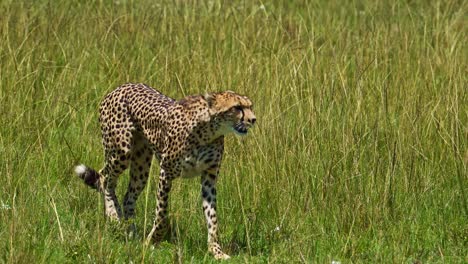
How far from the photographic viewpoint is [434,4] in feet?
31.3

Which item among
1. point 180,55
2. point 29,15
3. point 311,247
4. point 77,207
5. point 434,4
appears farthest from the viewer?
point 434,4

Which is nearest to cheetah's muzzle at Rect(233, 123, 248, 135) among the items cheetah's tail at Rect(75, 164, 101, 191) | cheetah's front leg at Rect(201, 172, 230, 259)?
cheetah's front leg at Rect(201, 172, 230, 259)

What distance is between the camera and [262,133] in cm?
612

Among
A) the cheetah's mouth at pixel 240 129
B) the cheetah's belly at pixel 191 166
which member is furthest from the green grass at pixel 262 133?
the cheetah's mouth at pixel 240 129

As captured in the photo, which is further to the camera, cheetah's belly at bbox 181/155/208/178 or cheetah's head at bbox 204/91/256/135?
cheetah's belly at bbox 181/155/208/178

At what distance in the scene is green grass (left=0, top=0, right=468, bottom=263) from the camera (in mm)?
5258

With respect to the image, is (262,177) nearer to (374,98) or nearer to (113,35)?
(374,98)

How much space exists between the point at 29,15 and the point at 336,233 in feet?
12.1

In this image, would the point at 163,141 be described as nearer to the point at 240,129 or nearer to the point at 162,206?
the point at 162,206

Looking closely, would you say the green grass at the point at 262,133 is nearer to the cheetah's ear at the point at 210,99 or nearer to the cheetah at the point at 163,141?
the cheetah at the point at 163,141

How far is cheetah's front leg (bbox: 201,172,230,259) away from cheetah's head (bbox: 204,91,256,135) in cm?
27

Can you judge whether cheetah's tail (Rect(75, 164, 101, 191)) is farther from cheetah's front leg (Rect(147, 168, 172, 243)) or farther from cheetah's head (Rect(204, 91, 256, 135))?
cheetah's head (Rect(204, 91, 256, 135))

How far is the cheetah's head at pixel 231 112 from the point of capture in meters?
5.13

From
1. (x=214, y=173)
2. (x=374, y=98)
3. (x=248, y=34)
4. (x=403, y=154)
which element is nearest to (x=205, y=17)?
(x=248, y=34)
